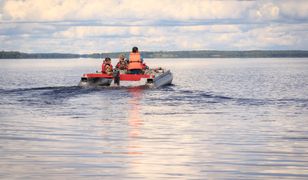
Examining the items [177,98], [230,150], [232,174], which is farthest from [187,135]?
[177,98]

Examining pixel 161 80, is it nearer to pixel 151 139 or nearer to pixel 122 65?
pixel 122 65

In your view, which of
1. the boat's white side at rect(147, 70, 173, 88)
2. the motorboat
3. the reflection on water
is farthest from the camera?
the boat's white side at rect(147, 70, 173, 88)

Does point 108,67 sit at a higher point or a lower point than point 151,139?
higher

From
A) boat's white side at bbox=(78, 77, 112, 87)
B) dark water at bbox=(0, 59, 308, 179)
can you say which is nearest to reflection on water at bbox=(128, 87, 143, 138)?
dark water at bbox=(0, 59, 308, 179)

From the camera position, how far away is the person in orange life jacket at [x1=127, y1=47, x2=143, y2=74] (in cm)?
3956

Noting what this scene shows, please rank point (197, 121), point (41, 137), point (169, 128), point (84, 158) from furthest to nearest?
point (197, 121)
point (169, 128)
point (41, 137)
point (84, 158)

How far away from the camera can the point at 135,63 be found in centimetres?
3994

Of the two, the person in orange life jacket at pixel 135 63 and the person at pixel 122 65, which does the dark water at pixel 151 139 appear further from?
the person at pixel 122 65

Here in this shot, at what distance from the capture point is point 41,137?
18141 mm

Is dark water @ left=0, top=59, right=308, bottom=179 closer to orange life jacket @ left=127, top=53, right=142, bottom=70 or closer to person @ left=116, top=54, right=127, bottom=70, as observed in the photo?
orange life jacket @ left=127, top=53, right=142, bottom=70

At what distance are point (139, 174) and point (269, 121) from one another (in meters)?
11.7

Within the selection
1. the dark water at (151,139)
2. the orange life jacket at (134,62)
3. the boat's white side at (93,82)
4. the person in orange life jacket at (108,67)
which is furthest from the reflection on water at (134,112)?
the boat's white side at (93,82)

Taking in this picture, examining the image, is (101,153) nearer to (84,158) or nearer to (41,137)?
(84,158)

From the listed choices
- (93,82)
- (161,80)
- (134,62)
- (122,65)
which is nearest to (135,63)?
(134,62)
